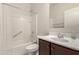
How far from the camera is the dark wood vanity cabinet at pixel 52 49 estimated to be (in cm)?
104

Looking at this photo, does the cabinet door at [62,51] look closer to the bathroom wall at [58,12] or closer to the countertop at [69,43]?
the countertop at [69,43]

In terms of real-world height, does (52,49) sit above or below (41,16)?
below

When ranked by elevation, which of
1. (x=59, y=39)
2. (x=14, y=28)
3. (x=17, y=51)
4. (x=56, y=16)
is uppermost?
(x=56, y=16)

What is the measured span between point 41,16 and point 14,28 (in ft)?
1.03

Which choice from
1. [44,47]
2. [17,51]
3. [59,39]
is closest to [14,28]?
[17,51]

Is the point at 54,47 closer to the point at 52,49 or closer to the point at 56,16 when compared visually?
the point at 52,49

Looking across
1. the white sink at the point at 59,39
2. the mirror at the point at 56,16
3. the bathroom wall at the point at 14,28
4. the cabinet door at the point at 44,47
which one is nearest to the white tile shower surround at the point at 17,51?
the bathroom wall at the point at 14,28

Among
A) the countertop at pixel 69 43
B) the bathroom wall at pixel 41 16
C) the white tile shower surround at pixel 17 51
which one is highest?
the bathroom wall at pixel 41 16

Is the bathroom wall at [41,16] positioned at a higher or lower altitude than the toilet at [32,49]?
higher

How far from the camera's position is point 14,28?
3.68 ft

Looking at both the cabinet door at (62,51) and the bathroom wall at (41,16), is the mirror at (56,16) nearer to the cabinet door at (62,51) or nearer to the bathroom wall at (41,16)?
the bathroom wall at (41,16)

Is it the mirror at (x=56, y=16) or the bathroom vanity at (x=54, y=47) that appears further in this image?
the mirror at (x=56, y=16)

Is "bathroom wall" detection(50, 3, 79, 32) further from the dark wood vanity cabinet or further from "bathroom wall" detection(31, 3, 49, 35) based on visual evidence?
the dark wood vanity cabinet
